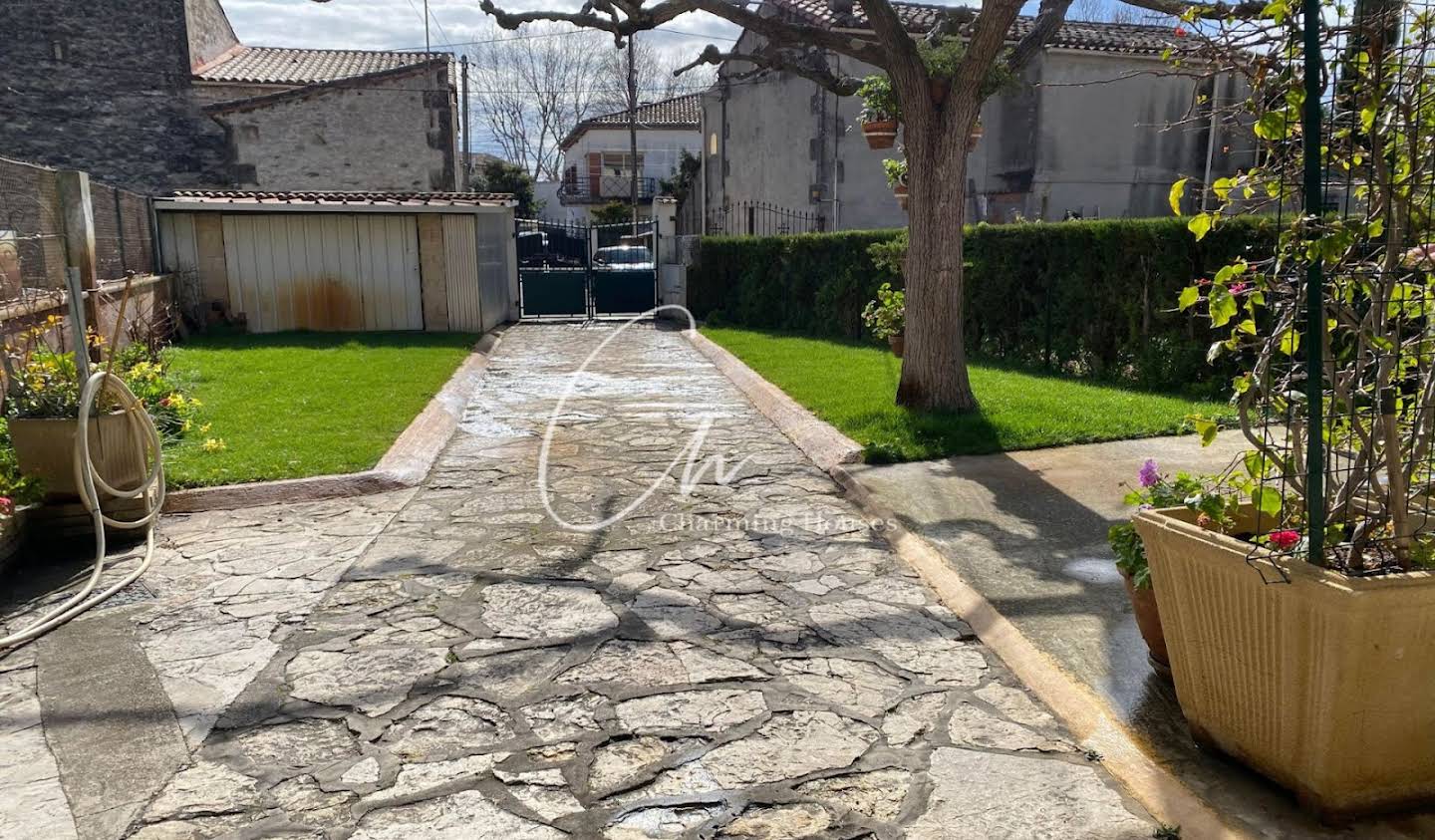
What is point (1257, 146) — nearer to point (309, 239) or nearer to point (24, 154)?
point (309, 239)

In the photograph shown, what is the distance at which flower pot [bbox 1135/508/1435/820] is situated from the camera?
8.77 feet

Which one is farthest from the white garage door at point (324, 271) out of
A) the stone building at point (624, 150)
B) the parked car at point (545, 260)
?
the stone building at point (624, 150)

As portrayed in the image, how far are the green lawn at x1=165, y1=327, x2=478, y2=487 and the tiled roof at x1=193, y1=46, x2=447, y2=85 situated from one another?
1206 centimetres

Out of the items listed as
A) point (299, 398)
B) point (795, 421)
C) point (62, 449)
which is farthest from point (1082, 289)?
point (62, 449)

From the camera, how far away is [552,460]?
796cm

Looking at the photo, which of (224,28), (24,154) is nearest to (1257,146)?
(24,154)

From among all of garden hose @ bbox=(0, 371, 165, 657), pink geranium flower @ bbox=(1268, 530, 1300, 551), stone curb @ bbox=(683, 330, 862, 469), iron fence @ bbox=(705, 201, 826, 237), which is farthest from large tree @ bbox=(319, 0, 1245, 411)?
iron fence @ bbox=(705, 201, 826, 237)

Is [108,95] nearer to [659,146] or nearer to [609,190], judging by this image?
[609,190]

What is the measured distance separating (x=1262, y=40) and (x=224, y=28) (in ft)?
Result: 104

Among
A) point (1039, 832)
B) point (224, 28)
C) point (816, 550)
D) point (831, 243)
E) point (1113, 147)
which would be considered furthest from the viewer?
point (224, 28)

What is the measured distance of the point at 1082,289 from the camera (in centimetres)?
1142

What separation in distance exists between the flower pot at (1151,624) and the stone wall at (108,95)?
84.5ft

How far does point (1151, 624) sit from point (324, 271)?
1670 cm

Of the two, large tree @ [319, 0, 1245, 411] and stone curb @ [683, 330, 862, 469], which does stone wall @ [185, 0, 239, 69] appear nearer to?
stone curb @ [683, 330, 862, 469]
